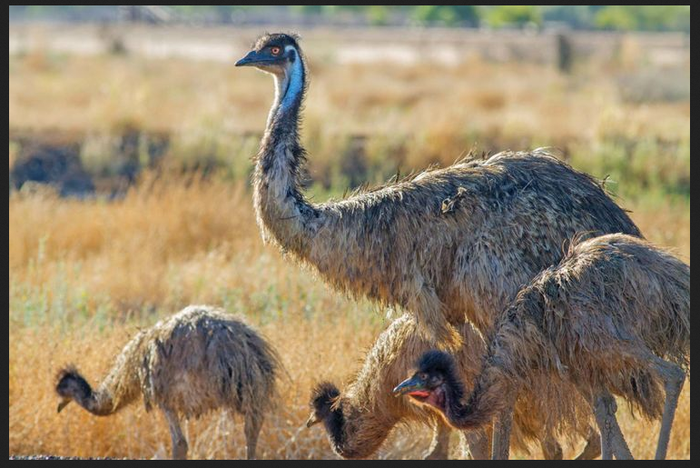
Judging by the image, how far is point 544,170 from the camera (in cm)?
742

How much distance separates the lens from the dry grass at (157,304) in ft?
30.0

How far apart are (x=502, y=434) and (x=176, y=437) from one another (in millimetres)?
2197

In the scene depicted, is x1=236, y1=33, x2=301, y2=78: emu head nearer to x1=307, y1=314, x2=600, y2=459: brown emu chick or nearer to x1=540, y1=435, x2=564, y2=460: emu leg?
x1=307, y1=314, x2=600, y2=459: brown emu chick

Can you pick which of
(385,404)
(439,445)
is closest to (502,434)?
(385,404)

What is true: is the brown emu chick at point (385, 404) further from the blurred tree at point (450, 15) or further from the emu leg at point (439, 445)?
the blurred tree at point (450, 15)

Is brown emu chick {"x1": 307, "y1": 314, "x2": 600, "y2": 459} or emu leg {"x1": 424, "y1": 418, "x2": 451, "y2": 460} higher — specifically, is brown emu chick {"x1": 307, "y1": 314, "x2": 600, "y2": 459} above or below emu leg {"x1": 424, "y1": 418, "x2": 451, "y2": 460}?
above

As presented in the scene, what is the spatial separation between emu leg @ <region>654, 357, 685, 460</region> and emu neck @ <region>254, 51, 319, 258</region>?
75.5 inches

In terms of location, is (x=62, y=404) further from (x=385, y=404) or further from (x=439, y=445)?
(x=439, y=445)

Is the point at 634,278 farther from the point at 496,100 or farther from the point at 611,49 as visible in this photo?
the point at 611,49

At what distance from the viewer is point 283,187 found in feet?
24.2

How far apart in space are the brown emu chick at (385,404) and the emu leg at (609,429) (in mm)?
509

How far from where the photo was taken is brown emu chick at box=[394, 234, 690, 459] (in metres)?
6.42

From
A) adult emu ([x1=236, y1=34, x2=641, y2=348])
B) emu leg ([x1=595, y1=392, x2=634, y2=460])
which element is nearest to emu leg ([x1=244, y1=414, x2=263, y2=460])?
adult emu ([x1=236, y1=34, x2=641, y2=348])

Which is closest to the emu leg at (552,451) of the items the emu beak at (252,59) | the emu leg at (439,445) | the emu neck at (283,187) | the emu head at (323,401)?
the emu leg at (439,445)
